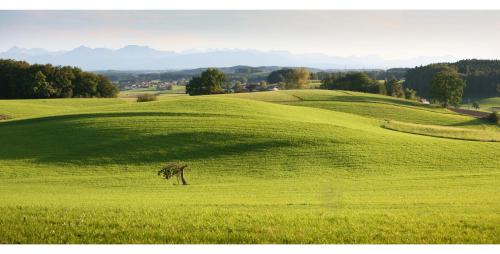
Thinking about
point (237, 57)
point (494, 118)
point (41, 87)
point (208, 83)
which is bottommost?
point (494, 118)

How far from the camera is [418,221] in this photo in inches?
544

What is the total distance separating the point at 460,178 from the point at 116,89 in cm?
10024

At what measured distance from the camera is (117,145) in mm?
39969

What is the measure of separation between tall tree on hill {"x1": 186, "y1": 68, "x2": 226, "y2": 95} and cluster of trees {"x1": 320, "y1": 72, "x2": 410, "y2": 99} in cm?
3882

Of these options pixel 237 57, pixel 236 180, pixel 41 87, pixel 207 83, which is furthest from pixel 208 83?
pixel 236 180

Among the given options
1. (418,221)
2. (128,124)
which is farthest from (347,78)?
(418,221)

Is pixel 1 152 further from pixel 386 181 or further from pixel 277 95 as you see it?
pixel 277 95

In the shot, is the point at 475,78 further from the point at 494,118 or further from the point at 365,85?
the point at 494,118

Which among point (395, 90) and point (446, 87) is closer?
point (446, 87)

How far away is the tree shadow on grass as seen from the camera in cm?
3719

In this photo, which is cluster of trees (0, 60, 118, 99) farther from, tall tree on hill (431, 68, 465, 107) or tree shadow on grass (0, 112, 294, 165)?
tall tree on hill (431, 68, 465, 107)

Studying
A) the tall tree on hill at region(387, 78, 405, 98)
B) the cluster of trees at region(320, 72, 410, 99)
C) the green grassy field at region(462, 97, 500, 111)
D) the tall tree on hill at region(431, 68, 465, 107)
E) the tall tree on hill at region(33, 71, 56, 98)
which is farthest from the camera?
the green grassy field at region(462, 97, 500, 111)

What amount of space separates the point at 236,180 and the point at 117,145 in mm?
14623

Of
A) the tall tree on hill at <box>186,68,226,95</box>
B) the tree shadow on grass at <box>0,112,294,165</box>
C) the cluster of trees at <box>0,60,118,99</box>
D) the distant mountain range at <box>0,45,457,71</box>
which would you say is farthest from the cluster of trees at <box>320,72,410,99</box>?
the tree shadow on grass at <box>0,112,294,165</box>
